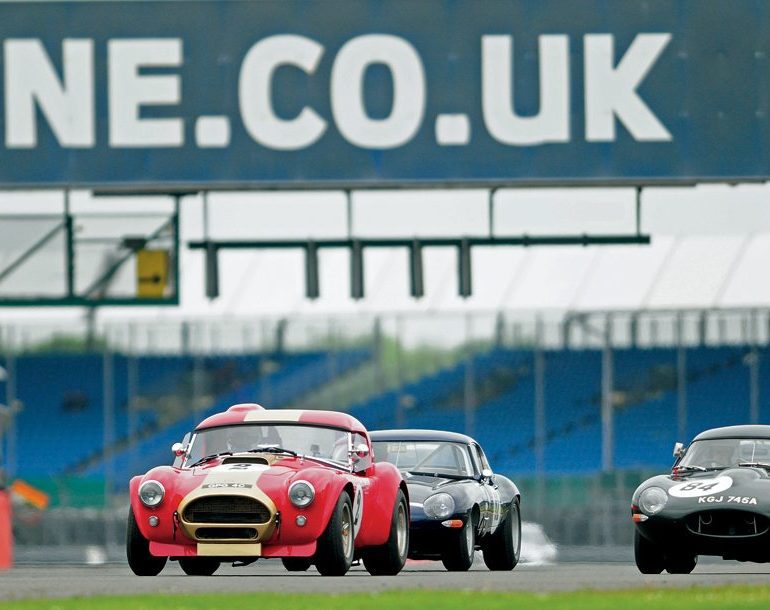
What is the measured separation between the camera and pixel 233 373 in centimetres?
4597

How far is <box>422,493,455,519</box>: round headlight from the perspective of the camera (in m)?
20.1

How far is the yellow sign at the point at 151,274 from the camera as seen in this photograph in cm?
2866

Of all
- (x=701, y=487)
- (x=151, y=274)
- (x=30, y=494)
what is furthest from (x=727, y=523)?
(x=30, y=494)

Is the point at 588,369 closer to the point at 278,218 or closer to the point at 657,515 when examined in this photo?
the point at 278,218

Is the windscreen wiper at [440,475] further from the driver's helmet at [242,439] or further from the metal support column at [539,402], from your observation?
the metal support column at [539,402]

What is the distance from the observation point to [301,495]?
55.2 feet

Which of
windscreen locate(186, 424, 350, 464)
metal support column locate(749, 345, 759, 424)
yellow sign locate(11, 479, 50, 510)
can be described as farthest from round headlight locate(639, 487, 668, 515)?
metal support column locate(749, 345, 759, 424)

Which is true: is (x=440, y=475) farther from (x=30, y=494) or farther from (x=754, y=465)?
(x=30, y=494)

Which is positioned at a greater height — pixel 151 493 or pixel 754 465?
pixel 151 493

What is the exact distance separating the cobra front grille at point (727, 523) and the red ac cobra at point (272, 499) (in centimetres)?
249

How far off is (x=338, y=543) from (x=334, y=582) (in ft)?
1.56

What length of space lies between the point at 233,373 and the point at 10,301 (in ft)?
57.4

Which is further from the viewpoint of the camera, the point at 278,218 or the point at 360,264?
the point at 278,218

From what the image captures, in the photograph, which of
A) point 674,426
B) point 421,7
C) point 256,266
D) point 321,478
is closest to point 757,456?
→ point 321,478
